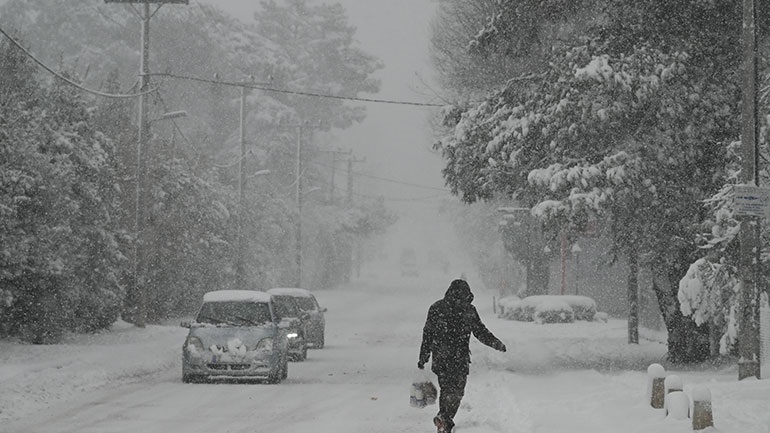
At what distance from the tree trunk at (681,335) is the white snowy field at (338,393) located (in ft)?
3.13

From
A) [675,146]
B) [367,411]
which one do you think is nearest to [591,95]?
[675,146]

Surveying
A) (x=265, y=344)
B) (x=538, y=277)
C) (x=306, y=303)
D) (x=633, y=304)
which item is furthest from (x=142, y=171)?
(x=538, y=277)

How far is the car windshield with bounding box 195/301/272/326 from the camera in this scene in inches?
875

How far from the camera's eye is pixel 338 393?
1930 centimetres

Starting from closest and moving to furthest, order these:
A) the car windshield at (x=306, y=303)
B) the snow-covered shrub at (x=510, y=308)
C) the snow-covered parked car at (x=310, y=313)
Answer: the snow-covered parked car at (x=310, y=313) < the car windshield at (x=306, y=303) < the snow-covered shrub at (x=510, y=308)

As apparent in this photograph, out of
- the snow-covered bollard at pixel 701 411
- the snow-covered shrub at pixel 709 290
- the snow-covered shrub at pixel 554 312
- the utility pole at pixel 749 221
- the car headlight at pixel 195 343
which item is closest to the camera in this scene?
the snow-covered bollard at pixel 701 411

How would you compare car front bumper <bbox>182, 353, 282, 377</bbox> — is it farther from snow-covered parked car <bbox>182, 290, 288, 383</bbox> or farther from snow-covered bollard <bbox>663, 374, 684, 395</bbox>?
snow-covered bollard <bbox>663, 374, 684, 395</bbox>

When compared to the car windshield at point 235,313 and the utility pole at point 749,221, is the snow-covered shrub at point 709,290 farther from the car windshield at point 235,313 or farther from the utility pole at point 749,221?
the car windshield at point 235,313

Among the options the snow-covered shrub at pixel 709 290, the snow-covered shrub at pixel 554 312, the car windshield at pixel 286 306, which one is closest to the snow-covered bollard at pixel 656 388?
the snow-covered shrub at pixel 709 290

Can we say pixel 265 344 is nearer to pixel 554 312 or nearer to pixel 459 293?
pixel 459 293

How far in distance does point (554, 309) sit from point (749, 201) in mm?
32477

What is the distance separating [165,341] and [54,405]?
547 inches

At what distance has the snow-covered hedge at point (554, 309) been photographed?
1928 inches

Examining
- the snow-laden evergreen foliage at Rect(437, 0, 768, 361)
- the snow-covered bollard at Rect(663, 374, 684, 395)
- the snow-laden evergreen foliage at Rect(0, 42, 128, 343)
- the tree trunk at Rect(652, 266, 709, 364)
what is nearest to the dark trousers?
the snow-covered bollard at Rect(663, 374, 684, 395)
